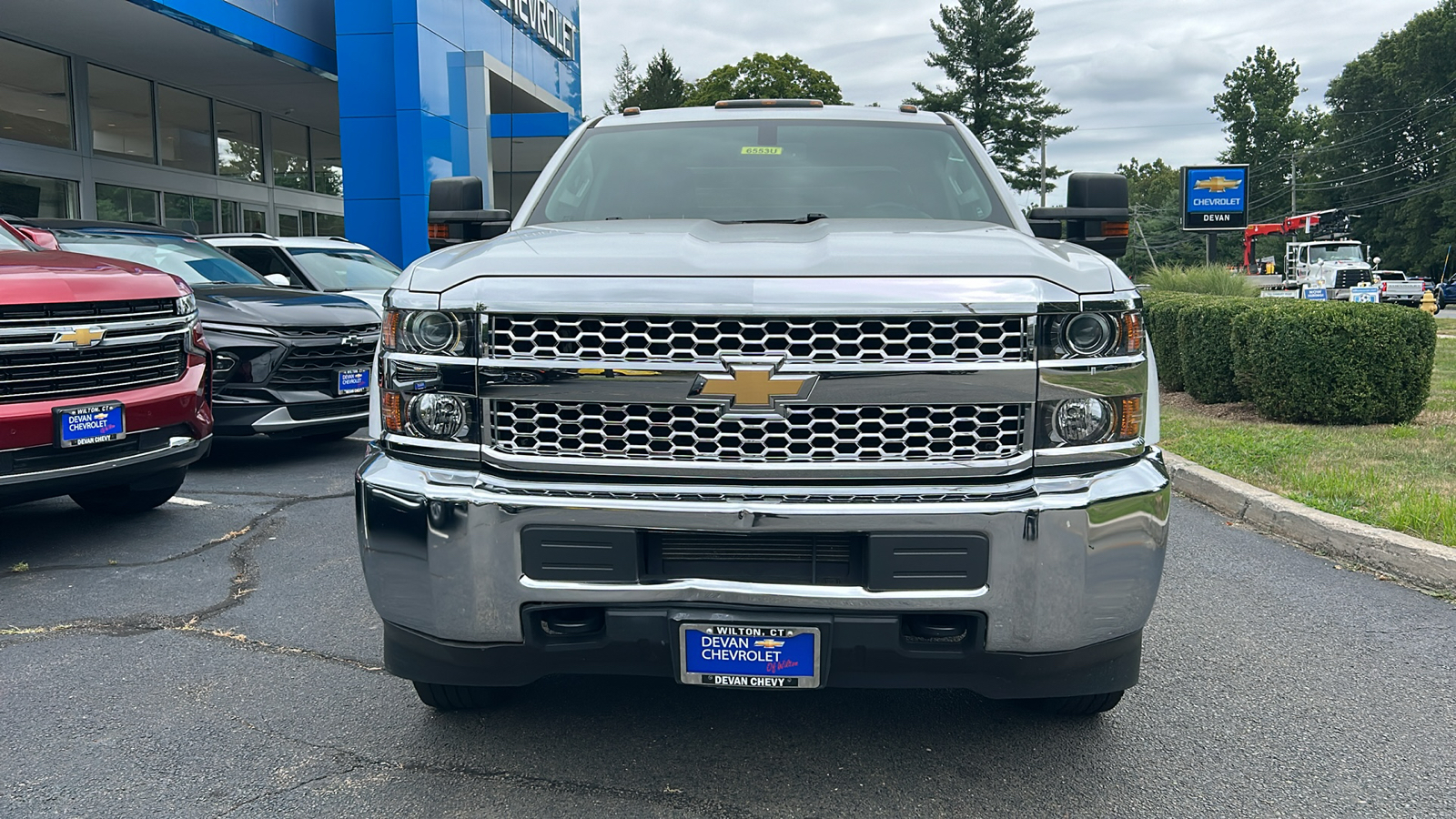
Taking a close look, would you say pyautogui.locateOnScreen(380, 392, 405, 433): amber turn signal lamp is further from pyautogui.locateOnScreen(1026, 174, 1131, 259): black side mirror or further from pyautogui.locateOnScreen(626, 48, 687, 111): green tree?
pyautogui.locateOnScreen(626, 48, 687, 111): green tree

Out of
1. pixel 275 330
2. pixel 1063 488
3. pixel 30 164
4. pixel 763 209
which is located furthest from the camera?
pixel 30 164

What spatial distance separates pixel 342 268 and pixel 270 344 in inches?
161

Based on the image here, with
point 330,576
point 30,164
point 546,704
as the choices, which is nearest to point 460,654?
point 546,704

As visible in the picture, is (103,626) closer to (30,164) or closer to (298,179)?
(30,164)

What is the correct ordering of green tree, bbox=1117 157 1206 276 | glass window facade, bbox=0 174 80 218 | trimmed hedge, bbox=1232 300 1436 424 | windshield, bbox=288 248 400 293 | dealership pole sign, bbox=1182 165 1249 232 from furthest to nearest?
green tree, bbox=1117 157 1206 276, dealership pole sign, bbox=1182 165 1249 232, glass window facade, bbox=0 174 80 218, windshield, bbox=288 248 400 293, trimmed hedge, bbox=1232 300 1436 424

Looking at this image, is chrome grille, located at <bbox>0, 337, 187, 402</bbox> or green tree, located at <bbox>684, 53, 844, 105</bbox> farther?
green tree, located at <bbox>684, 53, 844, 105</bbox>

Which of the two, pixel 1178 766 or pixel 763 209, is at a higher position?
pixel 763 209

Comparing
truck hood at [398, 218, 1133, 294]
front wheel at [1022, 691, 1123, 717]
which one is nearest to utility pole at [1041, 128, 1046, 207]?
front wheel at [1022, 691, 1123, 717]

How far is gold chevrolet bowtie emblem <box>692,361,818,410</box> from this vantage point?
2.60 metres

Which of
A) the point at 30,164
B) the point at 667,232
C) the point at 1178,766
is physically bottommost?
the point at 1178,766

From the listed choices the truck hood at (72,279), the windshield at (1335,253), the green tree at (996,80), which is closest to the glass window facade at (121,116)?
the truck hood at (72,279)

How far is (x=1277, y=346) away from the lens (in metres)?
8.98

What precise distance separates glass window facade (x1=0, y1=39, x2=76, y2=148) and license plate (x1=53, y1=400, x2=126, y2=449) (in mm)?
16354

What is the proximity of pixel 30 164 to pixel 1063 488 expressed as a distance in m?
20.7
